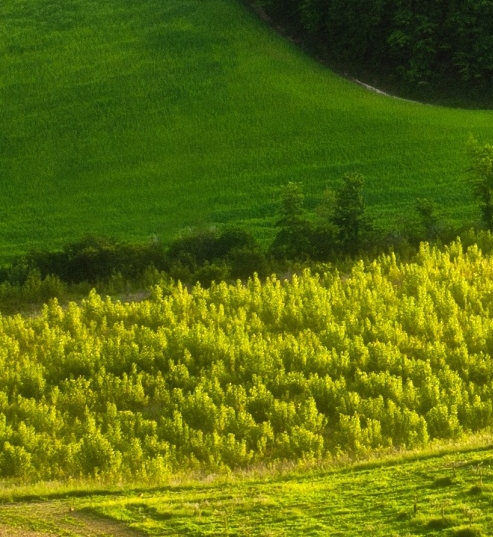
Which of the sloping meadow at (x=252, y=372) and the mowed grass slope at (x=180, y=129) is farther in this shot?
the mowed grass slope at (x=180, y=129)

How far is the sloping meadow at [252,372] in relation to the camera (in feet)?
82.8

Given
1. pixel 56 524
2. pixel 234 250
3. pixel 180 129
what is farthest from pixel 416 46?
pixel 56 524

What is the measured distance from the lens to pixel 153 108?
2394 inches

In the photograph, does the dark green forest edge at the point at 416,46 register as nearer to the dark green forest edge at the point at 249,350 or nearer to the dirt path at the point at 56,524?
the dark green forest edge at the point at 249,350

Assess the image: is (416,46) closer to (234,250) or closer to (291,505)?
(234,250)

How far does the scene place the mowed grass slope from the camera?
48.8m

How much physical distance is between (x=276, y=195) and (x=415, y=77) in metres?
20.7

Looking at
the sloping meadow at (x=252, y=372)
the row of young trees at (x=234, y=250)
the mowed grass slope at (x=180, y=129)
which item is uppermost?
the mowed grass slope at (x=180, y=129)

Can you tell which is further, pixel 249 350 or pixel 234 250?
pixel 234 250

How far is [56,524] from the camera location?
1988 cm

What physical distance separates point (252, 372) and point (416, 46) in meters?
41.6

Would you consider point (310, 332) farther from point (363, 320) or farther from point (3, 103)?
point (3, 103)

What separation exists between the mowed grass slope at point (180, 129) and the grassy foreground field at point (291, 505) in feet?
79.0

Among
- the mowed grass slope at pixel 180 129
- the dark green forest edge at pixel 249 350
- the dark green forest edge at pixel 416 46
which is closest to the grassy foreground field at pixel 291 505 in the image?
the dark green forest edge at pixel 249 350
